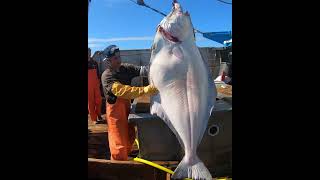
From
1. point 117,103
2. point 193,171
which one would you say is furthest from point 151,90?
point 193,171

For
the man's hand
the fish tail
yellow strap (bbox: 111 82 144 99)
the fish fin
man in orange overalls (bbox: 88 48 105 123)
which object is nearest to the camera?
the fish tail

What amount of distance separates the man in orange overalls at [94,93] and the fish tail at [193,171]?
284cm

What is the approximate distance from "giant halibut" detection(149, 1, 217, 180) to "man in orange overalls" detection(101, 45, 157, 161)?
1.69 ft

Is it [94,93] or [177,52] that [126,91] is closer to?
[177,52]

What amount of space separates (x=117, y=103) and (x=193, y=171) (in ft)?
3.26

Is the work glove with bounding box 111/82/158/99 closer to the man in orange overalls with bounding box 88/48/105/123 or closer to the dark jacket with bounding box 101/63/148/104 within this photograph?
the dark jacket with bounding box 101/63/148/104

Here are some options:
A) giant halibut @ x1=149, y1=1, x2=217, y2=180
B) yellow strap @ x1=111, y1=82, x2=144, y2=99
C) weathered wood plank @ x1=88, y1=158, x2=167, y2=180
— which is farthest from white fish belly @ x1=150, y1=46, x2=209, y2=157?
weathered wood plank @ x1=88, y1=158, x2=167, y2=180

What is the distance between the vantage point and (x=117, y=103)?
3242 mm

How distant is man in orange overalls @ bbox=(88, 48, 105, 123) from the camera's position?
5.38 metres
